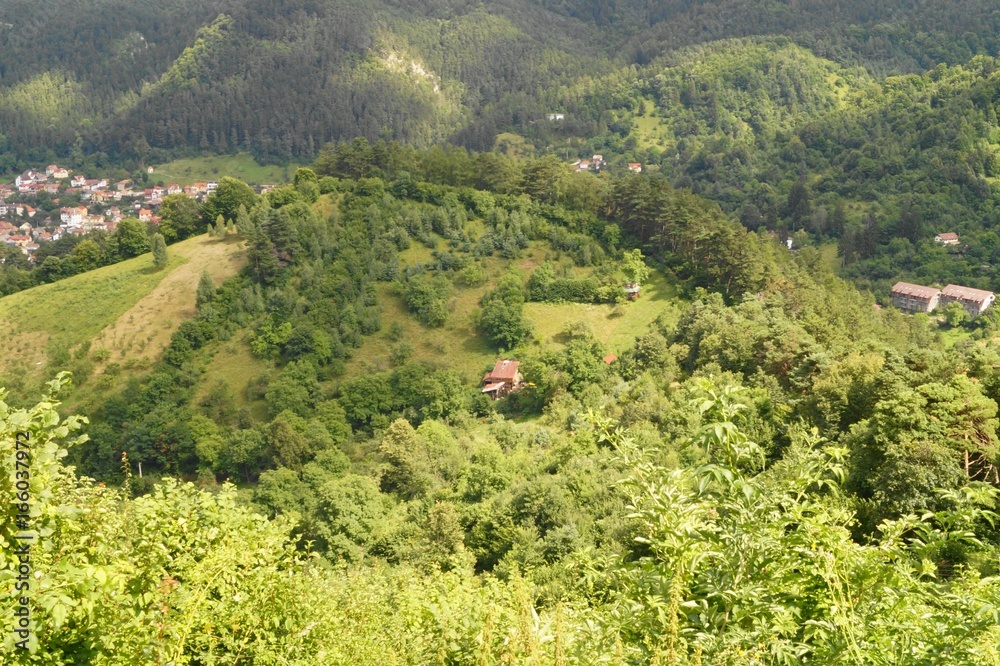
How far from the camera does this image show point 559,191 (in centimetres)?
4684

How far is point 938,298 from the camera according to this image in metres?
50.3

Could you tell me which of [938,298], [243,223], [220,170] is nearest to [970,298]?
[938,298]

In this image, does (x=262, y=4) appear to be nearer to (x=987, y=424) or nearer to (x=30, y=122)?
(x=30, y=122)

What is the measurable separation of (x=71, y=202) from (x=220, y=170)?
68.4ft

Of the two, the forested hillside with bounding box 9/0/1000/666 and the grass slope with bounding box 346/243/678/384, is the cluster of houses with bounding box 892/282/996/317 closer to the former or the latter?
the forested hillside with bounding box 9/0/1000/666

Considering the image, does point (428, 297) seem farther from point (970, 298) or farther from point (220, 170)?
point (220, 170)

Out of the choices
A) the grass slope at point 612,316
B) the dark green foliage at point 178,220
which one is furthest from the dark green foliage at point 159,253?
the grass slope at point 612,316

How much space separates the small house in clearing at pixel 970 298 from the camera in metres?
48.0

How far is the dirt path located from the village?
168 ft

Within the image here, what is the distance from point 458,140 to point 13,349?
85064 mm

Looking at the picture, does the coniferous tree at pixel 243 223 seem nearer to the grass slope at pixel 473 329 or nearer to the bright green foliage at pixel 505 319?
the grass slope at pixel 473 329

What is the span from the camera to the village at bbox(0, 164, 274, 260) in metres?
93.3

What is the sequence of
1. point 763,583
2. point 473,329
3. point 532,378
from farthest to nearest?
point 473,329 → point 532,378 → point 763,583

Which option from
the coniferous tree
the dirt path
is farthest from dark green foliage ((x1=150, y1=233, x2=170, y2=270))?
the coniferous tree
